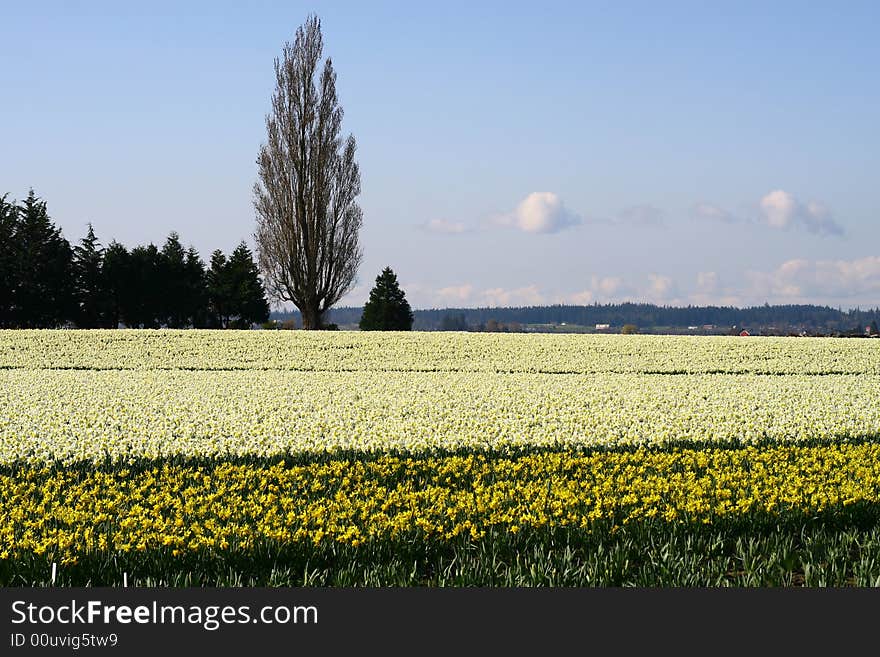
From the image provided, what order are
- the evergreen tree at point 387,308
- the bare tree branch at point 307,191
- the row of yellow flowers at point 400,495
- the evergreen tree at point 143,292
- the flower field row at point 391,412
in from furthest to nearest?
the evergreen tree at point 387,308
the evergreen tree at point 143,292
the bare tree branch at point 307,191
the flower field row at point 391,412
the row of yellow flowers at point 400,495

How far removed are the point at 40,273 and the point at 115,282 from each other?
4380mm

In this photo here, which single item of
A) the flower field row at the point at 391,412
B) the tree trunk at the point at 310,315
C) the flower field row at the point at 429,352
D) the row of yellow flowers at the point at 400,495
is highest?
the tree trunk at the point at 310,315

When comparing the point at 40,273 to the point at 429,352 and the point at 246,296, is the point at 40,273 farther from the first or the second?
the point at 429,352

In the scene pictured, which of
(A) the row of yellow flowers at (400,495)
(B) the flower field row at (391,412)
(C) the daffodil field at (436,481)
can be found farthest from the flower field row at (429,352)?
(A) the row of yellow flowers at (400,495)

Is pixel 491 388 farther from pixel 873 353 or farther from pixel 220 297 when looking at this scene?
pixel 220 297

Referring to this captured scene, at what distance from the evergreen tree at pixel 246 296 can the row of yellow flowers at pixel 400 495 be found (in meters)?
41.5

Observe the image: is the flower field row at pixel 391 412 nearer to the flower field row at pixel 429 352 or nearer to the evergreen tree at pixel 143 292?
the flower field row at pixel 429 352

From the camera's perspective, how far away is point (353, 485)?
7551 millimetres

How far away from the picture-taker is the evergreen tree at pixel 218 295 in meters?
48.9

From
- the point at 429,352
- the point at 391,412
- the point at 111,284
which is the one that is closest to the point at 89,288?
the point at 111,284

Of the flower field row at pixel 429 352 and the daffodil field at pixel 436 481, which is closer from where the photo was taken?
the daffodil field at pixel 436 481

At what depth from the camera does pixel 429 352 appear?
76.0 feet

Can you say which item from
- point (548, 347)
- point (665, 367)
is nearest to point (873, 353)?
point (665, 367)

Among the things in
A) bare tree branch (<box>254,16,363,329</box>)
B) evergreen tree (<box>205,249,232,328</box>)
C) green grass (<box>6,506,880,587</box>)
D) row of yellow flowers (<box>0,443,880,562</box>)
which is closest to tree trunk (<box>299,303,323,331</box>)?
bare tree branch (<box>254,16,363,329</box>)
